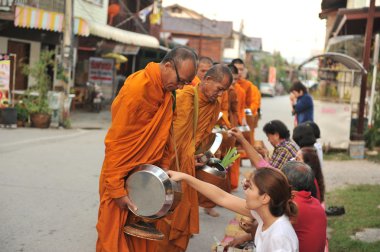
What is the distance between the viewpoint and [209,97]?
5.65 metres

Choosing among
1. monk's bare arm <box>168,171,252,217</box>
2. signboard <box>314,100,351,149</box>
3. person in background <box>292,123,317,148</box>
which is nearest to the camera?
monk's bare arm <box>168,171,252,217</box>

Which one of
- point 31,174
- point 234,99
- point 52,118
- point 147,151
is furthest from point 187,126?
point 52,118

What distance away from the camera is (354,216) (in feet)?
23.4

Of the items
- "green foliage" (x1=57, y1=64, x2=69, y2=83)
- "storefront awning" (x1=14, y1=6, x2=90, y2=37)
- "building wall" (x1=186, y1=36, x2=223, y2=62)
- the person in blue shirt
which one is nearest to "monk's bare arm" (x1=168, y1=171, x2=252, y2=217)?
the person in blue shirt

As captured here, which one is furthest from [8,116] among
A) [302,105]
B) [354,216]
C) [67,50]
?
[354,216]

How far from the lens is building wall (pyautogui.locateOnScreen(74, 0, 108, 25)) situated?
21.3m

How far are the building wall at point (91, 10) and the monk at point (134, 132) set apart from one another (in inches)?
673

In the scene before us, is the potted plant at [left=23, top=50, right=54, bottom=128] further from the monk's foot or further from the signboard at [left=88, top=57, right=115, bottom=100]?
the monk's foot

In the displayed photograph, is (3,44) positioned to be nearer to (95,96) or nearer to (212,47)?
(95,96)

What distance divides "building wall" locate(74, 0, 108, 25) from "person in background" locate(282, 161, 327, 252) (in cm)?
1766

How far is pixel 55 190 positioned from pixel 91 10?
15769 millimetres

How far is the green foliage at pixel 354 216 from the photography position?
19.1 ft

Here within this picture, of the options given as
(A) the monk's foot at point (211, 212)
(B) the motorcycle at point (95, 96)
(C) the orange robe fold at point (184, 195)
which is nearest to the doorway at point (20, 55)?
(B) the motorcycle at point (95, 96)

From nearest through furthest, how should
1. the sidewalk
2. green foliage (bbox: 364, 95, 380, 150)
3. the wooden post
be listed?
the wooden post < green foliage (bbox: 364, 95, 380, 150) < the sidewalk
